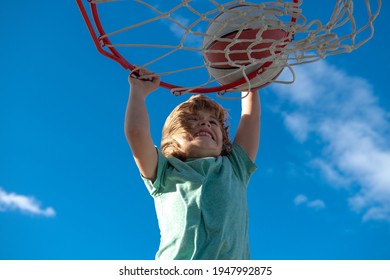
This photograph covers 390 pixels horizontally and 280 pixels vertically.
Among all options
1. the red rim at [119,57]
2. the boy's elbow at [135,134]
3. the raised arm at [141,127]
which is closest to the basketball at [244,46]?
the red rim at [119,57]

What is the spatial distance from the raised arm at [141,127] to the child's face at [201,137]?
24 cm

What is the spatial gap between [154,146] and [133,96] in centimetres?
26

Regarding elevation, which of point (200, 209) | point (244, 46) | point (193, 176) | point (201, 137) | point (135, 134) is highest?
point (244, 46)

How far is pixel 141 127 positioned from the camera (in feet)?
7.97

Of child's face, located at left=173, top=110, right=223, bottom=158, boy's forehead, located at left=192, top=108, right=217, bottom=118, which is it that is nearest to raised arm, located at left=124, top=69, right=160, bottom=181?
child's face, located at left=173, top=110, right=223, bottom=158

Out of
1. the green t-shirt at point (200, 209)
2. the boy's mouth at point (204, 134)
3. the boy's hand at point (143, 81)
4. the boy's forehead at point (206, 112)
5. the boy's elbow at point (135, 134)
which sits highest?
the boy's forehead at point (206, 112)

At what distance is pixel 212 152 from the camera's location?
272 cm

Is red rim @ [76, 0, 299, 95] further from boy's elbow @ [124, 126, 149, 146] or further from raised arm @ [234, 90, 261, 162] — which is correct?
boy's elbow @ [124, 126, 149, 146]

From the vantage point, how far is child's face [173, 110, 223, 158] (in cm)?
Answer: 270

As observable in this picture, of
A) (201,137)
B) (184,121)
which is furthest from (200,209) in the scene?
(184,121)

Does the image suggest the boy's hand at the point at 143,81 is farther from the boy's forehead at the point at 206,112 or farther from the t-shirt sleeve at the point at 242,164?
the t-shirt sleeve at the point at 242,164

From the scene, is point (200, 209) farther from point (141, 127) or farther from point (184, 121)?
point (184, 121)

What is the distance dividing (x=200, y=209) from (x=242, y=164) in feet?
1.50

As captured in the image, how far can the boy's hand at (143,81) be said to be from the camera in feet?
8.38
